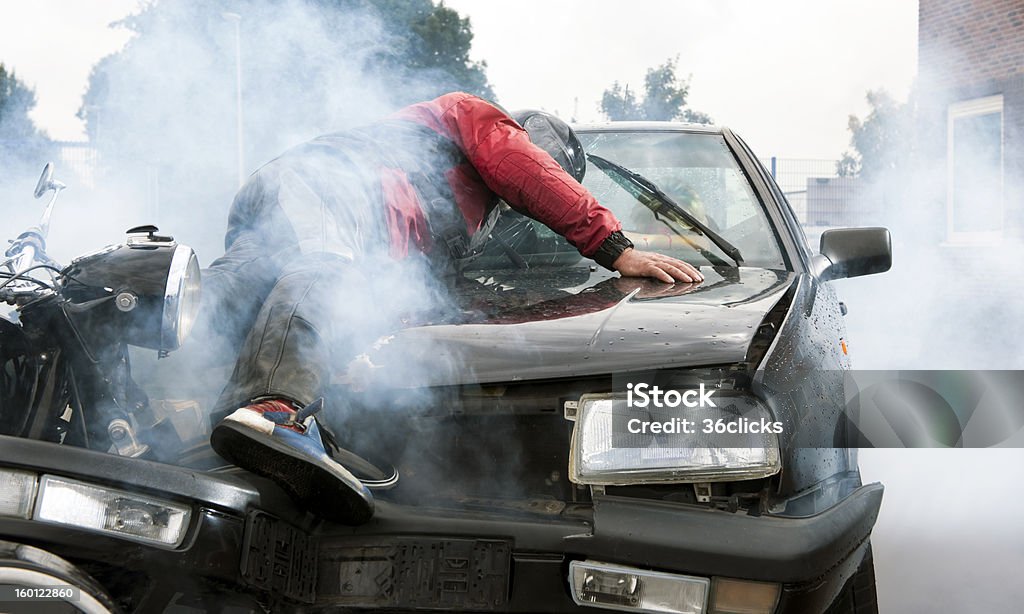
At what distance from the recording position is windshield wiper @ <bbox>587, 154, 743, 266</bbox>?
279 centimetres

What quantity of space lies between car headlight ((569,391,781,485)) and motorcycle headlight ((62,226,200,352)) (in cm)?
79

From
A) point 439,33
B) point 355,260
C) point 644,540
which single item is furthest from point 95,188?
point 644,540

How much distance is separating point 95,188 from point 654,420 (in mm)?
4251

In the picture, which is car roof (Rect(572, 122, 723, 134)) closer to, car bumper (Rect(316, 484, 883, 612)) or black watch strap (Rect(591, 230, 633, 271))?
black watch strap (Rect(591, 230, 633, 271))

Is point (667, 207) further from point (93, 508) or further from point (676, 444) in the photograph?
point (93, 508)

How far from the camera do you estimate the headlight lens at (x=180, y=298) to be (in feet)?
5.85

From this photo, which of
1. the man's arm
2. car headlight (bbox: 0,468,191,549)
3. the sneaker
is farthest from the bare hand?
car headlight (bbox: 0,468,191,549)

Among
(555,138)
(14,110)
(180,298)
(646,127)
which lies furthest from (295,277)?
(14,110)

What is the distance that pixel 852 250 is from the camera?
9.63 ft

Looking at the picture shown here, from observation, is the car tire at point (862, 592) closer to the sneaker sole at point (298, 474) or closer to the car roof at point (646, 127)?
the sneaker sole at point (298, 474)

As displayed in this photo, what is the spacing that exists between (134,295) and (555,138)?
1.54 m

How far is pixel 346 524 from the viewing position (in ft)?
5.51

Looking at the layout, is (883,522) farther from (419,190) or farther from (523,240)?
(419,190)

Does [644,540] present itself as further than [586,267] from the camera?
No
